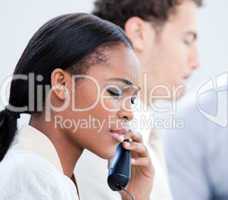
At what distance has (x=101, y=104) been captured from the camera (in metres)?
1.22

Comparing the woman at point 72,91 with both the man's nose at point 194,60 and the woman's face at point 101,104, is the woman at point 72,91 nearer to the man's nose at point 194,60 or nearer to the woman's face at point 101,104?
the woman's face at point 101,104

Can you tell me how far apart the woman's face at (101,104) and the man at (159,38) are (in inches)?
19.7

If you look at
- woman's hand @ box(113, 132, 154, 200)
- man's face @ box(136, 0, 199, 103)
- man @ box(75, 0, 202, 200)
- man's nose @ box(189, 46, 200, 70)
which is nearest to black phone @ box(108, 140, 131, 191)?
woman's hand @ box(113, 132, 154, 200)

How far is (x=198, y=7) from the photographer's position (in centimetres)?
193

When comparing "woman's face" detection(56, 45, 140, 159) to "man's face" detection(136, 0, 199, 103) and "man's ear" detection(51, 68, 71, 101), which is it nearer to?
"man's ear" detection(51, 68, 71, 101)

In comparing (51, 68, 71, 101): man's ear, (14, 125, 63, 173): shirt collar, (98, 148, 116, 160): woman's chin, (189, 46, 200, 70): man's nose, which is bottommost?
(98, 148, 116, 160): woman's chin

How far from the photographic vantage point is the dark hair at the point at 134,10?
1810 millimetres

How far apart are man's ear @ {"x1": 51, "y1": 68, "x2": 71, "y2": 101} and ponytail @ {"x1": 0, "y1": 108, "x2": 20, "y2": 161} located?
10cm

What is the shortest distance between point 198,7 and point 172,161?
2.62 feet

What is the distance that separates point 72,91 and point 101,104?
0.18ft

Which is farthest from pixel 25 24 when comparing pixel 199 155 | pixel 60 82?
pixel 199 155

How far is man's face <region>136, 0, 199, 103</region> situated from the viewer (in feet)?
6.03

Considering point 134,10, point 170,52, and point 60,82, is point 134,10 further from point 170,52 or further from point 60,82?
point 60,82

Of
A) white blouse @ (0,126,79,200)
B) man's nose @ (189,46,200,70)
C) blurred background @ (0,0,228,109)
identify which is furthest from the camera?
blurred background @ (0,0,228,109)
